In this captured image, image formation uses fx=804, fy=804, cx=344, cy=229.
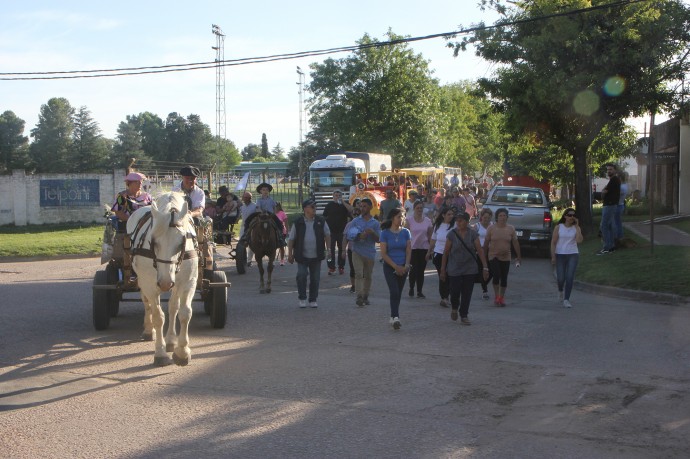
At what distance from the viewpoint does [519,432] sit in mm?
6406

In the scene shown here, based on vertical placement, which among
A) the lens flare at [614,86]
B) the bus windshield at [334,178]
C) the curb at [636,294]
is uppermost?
the lens flare at [614,86]

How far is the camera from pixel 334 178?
1559 inches

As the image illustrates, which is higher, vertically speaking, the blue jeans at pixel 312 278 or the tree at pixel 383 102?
the tree at pixel 383 102

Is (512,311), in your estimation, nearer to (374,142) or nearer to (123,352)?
(123,352)

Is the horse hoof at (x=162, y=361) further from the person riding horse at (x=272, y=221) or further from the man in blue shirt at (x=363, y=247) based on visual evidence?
the person riding horse at (x=272, y=221)

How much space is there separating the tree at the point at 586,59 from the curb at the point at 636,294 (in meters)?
8.61

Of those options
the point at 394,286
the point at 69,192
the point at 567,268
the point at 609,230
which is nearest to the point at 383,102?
the point at 69,192

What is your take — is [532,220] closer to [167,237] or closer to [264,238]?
[264,238]

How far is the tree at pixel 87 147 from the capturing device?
74.3m

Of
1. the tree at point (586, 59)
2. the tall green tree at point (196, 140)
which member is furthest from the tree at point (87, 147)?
the tree at point (586, 59)

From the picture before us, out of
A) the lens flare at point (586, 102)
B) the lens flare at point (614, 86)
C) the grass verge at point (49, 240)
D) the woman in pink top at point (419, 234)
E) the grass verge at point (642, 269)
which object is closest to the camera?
the woman in pink top at point (419, 234)

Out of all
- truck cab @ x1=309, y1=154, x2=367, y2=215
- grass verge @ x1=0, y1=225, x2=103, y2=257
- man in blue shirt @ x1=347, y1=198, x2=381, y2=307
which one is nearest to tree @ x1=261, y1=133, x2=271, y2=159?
truck cab @ x1=309, y1=154, x2=367, y2=215

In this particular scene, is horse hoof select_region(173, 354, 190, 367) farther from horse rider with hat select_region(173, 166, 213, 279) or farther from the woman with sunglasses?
the woman with sunglasses

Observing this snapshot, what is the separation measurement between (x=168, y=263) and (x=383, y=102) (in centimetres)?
5802
